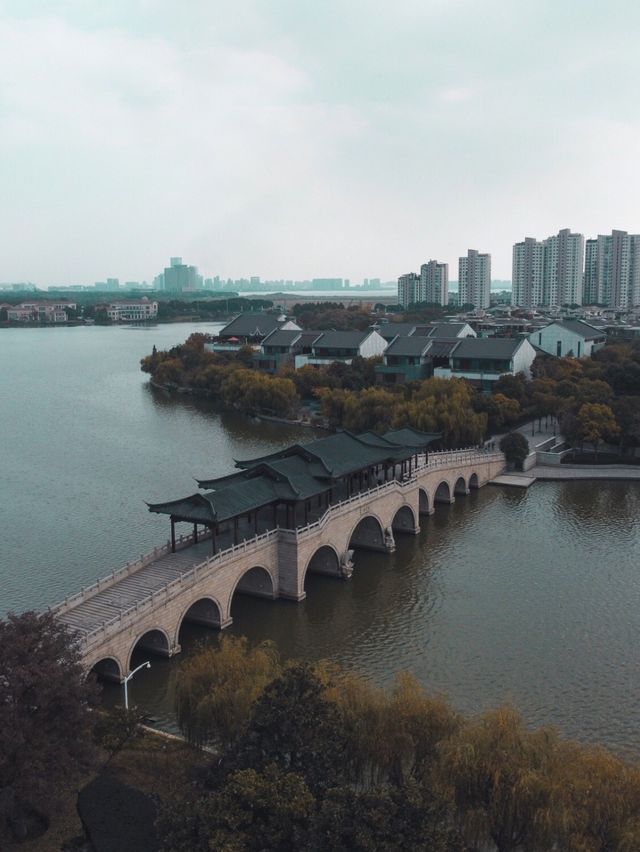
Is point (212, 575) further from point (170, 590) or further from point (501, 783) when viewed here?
point (501, 783)

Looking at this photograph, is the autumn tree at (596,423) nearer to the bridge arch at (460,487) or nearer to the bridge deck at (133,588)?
the bridge arch at (460,487)

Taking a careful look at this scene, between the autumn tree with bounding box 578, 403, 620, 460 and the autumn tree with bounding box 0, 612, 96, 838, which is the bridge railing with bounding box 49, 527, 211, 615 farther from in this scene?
the autumn tree with bounding box 578, 403, 620, 460

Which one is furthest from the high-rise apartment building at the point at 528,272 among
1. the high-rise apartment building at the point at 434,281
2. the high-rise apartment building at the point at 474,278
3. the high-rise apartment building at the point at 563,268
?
the high-rise apartment building at the point at 434,281

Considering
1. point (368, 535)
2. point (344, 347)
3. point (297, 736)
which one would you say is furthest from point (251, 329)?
point (297, 736)

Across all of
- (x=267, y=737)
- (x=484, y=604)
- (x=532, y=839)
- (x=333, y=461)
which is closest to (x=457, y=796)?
(x=532, y=839)

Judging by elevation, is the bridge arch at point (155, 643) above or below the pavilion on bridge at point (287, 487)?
below

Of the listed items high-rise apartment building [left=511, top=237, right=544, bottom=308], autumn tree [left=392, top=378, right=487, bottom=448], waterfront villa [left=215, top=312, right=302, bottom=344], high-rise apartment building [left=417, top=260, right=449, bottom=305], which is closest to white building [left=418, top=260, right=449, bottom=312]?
high-rise apartment building [left=417, top=260, right=449, bottom=305]
